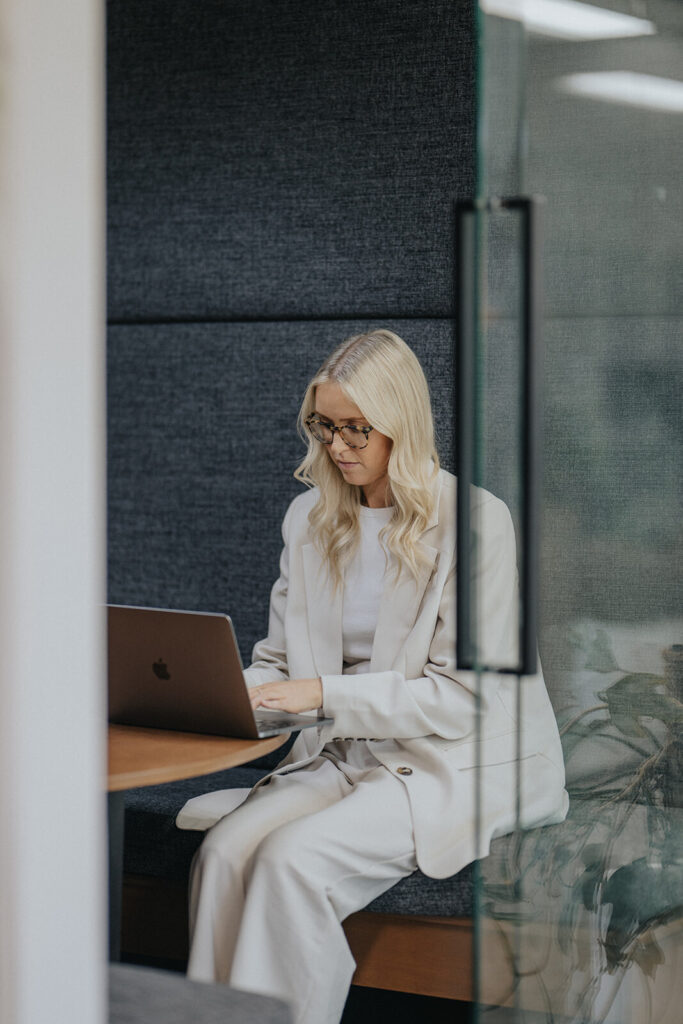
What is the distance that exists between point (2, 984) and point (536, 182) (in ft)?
4.10

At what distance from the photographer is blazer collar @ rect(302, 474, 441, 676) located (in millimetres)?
2303

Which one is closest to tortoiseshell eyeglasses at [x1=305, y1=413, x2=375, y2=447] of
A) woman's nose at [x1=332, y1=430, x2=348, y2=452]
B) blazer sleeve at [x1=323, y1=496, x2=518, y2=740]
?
woman's nose at [x1=332, y1=430, x2=348, y2=452]

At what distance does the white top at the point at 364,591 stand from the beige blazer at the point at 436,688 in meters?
0.03

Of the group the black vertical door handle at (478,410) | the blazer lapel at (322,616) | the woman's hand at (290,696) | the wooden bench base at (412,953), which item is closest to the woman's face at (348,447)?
the blazer lapel at (322,616)

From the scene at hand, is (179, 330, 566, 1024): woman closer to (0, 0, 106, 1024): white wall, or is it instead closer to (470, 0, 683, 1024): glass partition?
(470, 0, 683, 1024): glass partition

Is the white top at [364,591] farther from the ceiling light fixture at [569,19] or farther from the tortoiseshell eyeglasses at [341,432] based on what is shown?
the ceiling light fixture at [569,19]

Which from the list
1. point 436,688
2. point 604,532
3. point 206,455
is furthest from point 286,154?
point 604,532

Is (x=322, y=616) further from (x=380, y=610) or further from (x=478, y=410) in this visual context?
(x=478, y=410)

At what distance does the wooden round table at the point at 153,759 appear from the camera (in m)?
1.70

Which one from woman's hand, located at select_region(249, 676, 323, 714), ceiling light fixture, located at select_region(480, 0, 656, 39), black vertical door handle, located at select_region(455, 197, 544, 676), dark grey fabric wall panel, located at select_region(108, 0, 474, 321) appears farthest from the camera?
dark grey fabric wall panel, located at select_region(108, 0, 474, 321)

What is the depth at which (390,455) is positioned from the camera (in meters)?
2.36

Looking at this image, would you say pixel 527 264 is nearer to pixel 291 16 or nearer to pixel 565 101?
pixel 565 101

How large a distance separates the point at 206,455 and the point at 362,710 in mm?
1059

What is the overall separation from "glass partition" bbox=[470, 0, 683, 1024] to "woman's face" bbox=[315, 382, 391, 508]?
68 centimetres
